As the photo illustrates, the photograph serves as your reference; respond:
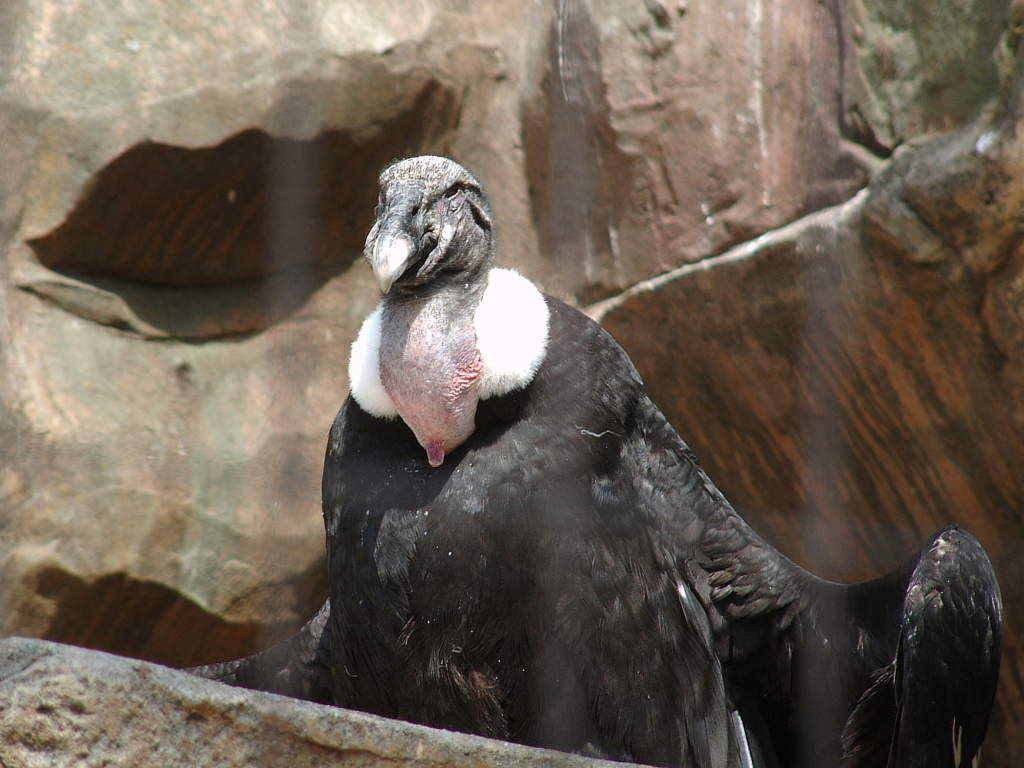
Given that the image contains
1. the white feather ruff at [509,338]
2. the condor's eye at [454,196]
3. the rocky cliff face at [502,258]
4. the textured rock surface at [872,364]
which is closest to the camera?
the white feather ruff at [509,338]

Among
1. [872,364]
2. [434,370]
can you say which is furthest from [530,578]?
[872,364]

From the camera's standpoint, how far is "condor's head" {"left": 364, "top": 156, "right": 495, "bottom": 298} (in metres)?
2.95

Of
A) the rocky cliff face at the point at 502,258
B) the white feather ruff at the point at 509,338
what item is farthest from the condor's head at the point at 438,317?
the rocky cliff face at the point at 502,258

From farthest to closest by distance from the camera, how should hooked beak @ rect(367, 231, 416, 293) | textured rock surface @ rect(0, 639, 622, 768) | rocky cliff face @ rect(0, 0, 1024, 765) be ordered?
rocky cliff face @ rect(0, 0, 1024, 765)
hooked beak @ rect(367, 231, 416, 293)
textured rock surface @ rect(0, 639, 622, 768)

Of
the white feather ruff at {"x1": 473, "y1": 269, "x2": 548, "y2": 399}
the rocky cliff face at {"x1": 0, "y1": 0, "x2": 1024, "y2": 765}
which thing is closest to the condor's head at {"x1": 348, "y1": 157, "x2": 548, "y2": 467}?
the white feather ruff at {"x1": 473, "y1": 269, "x2": 548, "y2": 399}

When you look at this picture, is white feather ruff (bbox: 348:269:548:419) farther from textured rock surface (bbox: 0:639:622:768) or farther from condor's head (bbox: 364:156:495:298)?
textured rock surface (bbox: 0:639:622:768)

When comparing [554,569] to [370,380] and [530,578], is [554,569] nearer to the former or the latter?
[530,578]

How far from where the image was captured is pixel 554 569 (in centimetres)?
290

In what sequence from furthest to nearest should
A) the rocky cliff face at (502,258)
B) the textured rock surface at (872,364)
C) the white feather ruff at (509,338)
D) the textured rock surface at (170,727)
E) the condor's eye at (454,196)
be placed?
the rocky cliff face at (502,258) → the textured rock surface at (872,364) → the condor's eye at (454,196) → the white feather ruff at (509,338) → the textured rock surface at (170,727)

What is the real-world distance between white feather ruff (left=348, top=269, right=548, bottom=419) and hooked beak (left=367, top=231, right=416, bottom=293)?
20 cm

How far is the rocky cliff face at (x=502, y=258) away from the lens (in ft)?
12.2

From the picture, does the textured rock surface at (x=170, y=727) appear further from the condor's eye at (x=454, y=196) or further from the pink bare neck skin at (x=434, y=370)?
the condor's eye at (x=454, y=196)

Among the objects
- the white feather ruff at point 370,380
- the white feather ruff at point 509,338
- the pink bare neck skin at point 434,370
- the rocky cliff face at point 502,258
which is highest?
the white feather ruff at point 509,338

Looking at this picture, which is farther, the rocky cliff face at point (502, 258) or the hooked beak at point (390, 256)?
the rocky cliff face at point (502, 258)
